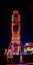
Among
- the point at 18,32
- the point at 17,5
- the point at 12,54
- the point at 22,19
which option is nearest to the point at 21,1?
the point at 17,5

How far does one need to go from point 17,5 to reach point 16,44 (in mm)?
743

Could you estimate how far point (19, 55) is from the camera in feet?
12.4

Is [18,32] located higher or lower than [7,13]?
lower

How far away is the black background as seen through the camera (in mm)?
3836

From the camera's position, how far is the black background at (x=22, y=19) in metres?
3.84

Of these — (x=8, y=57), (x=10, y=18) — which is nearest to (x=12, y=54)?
(x=8, y=57)

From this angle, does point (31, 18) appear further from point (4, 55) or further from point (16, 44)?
point (4, 55)

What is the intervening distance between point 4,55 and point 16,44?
1.12 ft

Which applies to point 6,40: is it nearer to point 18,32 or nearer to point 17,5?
point 18,32

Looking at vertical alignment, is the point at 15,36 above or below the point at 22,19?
below

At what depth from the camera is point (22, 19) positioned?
12.7ft

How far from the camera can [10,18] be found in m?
3.88

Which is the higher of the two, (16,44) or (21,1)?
(21,1)

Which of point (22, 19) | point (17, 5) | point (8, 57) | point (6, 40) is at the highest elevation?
point (17, 5)
